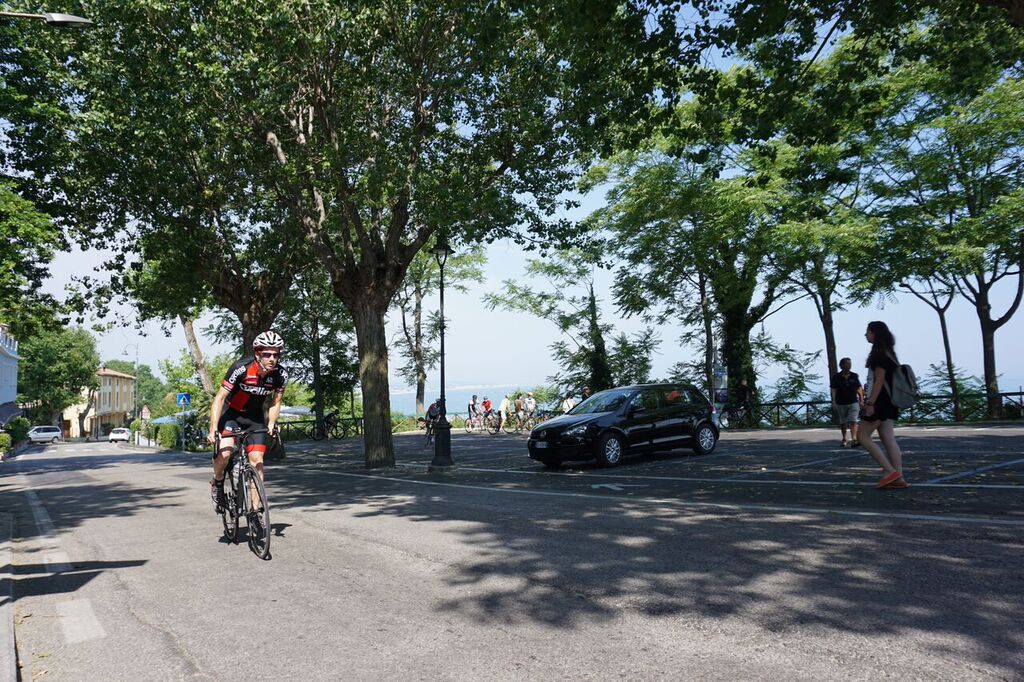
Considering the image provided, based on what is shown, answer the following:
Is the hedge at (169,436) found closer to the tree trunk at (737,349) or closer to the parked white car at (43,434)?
the tree trunk at (737,349)

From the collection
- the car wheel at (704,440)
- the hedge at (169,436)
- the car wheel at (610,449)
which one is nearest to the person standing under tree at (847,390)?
the car wheel at (704,440)

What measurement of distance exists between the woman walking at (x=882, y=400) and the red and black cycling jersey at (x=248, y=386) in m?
6.61

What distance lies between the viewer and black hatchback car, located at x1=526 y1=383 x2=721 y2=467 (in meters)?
14.2

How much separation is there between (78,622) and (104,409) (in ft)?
470

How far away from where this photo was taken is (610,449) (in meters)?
14.2

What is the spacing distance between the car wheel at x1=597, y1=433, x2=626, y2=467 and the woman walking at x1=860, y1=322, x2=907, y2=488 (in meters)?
5.97

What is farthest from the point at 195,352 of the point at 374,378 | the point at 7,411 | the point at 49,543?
the point at 7,411

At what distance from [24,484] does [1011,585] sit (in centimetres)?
2085

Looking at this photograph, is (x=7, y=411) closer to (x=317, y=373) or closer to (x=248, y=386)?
(x=317, y=373)

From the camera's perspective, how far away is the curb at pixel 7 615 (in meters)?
3.72

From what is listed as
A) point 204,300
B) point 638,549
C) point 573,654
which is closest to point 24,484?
point 204,300

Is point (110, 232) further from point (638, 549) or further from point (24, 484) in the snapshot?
point (638, 549)

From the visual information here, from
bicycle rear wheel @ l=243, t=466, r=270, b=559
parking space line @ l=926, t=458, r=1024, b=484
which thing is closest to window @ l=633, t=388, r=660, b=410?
parking space line @ l=926, t=458, r=1024, b=484

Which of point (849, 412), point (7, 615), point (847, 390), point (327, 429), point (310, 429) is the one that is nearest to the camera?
point (7, 615)
